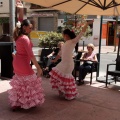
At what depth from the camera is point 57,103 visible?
5188 millimetres

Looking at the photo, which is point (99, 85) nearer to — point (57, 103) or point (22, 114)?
point (57, 103)

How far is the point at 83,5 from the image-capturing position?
6.78 metres

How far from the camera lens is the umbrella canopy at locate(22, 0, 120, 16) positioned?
20.1 feet

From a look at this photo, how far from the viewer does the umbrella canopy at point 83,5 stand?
6123mm

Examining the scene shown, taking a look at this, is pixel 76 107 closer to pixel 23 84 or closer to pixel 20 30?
pixel 23 84

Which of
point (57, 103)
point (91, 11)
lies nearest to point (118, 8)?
point (91, 11)

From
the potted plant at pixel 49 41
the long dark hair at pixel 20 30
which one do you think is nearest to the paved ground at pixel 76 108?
the long dark hair at pixel 20 30

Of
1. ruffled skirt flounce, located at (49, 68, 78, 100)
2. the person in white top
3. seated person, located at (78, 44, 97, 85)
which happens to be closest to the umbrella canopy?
seated person, located at (78, 44, 97, 85)

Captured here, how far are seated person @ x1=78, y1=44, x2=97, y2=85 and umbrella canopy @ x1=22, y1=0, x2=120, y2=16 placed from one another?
1.06 meters

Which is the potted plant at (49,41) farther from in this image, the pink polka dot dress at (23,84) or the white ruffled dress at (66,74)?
the pink polka dot dress at (23,84)

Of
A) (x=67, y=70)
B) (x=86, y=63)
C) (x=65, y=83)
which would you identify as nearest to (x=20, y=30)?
(x=67, y=70)

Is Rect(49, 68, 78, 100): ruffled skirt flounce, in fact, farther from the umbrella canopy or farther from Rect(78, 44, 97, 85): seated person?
the umbrella canopy

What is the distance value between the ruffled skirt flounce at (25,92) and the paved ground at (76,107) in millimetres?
185

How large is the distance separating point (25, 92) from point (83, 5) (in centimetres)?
341
